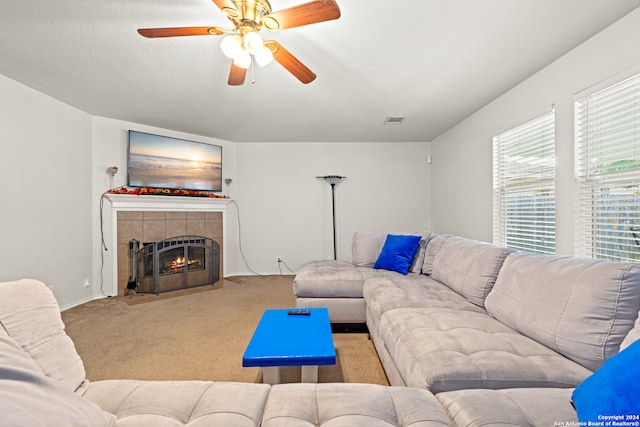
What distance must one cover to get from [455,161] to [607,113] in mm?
2163

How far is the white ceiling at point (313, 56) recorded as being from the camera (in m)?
1.81

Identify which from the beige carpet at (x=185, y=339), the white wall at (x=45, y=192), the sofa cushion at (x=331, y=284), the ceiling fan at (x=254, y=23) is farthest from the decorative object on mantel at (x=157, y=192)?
the ceiling fan at (x=254, y=23)

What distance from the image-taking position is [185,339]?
2.50 m

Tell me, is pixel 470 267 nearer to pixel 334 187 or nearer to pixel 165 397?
pixel 165 397

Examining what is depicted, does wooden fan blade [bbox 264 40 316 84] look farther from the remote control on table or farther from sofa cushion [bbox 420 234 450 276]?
sofa cushion [bbox 420 234 450 276]

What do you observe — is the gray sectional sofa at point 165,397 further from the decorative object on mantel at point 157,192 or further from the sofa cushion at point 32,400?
the decorative object on mantel at point 157,192

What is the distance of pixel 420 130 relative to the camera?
4418mm

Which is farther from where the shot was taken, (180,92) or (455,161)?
(455,161)

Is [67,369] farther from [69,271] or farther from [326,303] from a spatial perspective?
[69,271]

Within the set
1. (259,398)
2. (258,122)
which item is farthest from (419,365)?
(258,122)

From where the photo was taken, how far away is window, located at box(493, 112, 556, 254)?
2533mm

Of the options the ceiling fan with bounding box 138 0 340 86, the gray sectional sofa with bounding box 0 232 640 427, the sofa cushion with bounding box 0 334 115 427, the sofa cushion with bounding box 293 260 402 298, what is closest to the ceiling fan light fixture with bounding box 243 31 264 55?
the ceiling fan with bounding box 138 0 340 86

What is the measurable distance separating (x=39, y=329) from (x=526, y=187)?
357cm

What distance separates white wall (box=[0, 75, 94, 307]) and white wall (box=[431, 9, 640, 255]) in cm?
473
